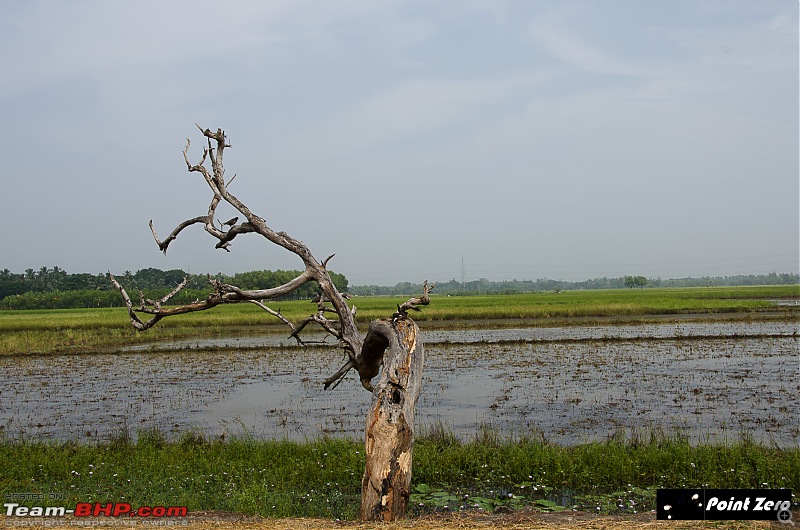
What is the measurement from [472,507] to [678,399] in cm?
760

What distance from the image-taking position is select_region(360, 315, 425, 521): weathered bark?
16.5ft

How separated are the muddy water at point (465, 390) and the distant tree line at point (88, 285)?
40598 mm

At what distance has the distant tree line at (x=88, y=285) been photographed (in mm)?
63363

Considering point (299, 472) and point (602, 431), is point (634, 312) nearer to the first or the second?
point (602, 431)

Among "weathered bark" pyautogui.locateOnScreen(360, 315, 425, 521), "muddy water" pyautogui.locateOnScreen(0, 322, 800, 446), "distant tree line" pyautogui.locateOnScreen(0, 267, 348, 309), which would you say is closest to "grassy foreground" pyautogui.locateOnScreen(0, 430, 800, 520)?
"weathered bark" pyautogui.locateOnScreen(360, 315, 425, 521)

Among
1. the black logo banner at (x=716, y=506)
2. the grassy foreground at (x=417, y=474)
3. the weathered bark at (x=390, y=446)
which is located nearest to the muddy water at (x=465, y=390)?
the grassy foreground at (x=417, y=474)

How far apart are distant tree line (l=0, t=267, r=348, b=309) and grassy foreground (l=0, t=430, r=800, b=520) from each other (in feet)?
167

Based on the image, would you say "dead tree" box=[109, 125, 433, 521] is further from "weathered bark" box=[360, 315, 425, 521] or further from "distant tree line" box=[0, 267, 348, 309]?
"distant tree line" box=[0, 267, 348, 309]

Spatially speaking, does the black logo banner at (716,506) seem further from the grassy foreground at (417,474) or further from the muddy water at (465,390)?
the muddy water at (465,390)

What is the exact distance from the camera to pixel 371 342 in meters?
6.51

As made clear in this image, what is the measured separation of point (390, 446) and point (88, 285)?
93.6 metres

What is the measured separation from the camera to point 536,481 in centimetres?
714

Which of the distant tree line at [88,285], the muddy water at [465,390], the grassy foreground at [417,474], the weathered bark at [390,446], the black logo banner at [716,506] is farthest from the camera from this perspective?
the distant tree line at [88,285]

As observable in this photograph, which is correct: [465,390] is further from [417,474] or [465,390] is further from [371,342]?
[371,342]
